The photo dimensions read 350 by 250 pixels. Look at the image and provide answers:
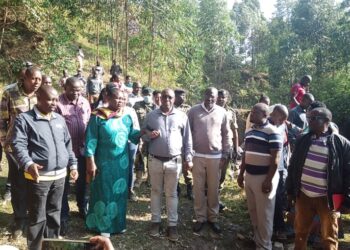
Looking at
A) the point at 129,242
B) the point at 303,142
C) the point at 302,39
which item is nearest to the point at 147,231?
the point at 129,242

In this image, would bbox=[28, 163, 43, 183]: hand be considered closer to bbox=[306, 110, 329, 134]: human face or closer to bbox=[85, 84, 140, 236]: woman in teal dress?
bbox=[85, 84, 140, 236]: woman in teal dress

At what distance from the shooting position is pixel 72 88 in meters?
4.46

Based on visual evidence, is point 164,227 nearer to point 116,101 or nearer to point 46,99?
point 116,101

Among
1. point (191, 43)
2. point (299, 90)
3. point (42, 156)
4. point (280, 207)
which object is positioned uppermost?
point (191, 43)

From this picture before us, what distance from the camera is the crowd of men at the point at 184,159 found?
3570 mm

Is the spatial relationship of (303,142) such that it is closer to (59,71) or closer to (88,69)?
(59,71)

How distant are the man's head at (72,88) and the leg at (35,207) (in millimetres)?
1318

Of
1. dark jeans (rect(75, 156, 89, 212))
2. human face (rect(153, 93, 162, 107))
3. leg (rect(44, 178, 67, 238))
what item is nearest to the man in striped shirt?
dark jeans (rect(75, 156, 89, 212))

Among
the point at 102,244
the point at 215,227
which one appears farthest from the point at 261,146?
the point at 102,244

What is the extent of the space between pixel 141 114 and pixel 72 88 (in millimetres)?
2481

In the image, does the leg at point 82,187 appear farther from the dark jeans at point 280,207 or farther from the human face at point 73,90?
the dark jeans at point 280,207

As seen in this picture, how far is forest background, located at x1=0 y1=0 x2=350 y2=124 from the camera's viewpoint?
12.2 m

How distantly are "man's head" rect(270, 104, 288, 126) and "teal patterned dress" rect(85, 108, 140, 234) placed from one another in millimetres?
1932

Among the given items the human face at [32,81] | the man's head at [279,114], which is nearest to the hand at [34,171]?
the human face at [32,81]
